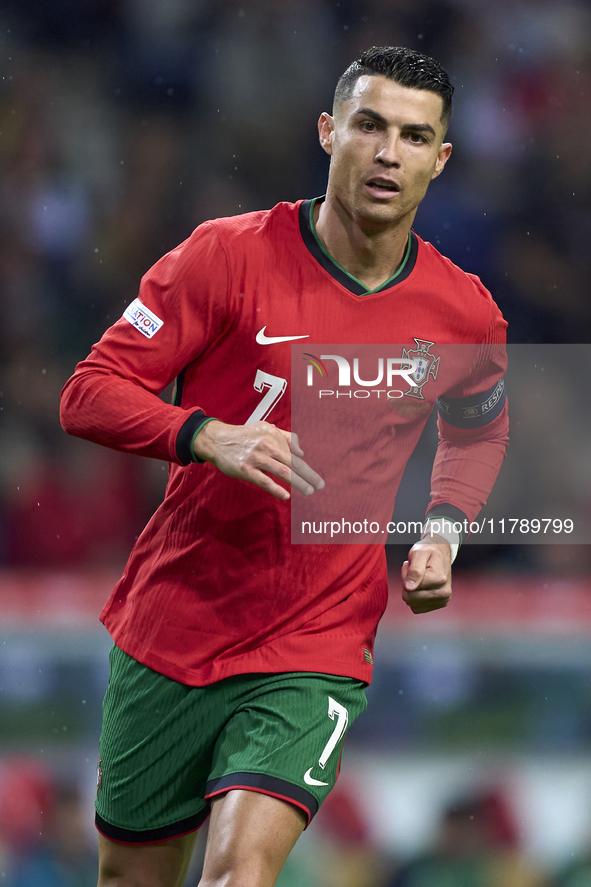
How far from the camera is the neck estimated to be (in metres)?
2.09

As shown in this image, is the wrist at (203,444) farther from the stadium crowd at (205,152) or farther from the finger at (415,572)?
the stadium crowd at (205,152)

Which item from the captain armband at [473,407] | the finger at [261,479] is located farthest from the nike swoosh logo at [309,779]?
the captain armband at [473,407]

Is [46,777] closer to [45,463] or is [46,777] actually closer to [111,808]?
[111,808]

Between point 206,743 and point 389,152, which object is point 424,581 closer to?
point 206,743

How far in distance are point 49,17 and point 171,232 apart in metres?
1.23

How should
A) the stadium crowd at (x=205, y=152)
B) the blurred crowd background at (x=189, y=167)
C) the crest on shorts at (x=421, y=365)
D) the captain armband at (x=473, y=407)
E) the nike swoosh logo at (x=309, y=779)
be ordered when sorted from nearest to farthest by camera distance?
1. the nike swoosh logo at (x=309, y=779)
2. the crest on shorts at (x=421, y=365)
3. the captain armband at (x=473, y=407)
4. the blurred crowd background at (x=189, y=167)
5. the stadium crowd at (x=205, y=152)

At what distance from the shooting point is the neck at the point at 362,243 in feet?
→ 6.86

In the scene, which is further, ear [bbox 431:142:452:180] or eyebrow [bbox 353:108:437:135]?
ear [bbox 431:142:452:180]

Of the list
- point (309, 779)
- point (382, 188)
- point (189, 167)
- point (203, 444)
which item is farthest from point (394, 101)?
point (189, 167)

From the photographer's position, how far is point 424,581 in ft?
6.77

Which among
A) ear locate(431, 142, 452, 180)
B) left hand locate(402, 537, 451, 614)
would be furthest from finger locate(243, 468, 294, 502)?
ear locate(431, 142, 452, 180)

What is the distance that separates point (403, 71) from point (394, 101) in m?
0.07

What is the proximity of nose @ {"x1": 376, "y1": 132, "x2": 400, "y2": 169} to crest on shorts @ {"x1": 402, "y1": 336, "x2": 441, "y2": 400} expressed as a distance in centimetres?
35

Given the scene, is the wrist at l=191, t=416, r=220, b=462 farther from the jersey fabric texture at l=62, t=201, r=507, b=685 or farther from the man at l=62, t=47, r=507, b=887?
the jersey fabric texture at l=62, t=201, r=507, b=685
